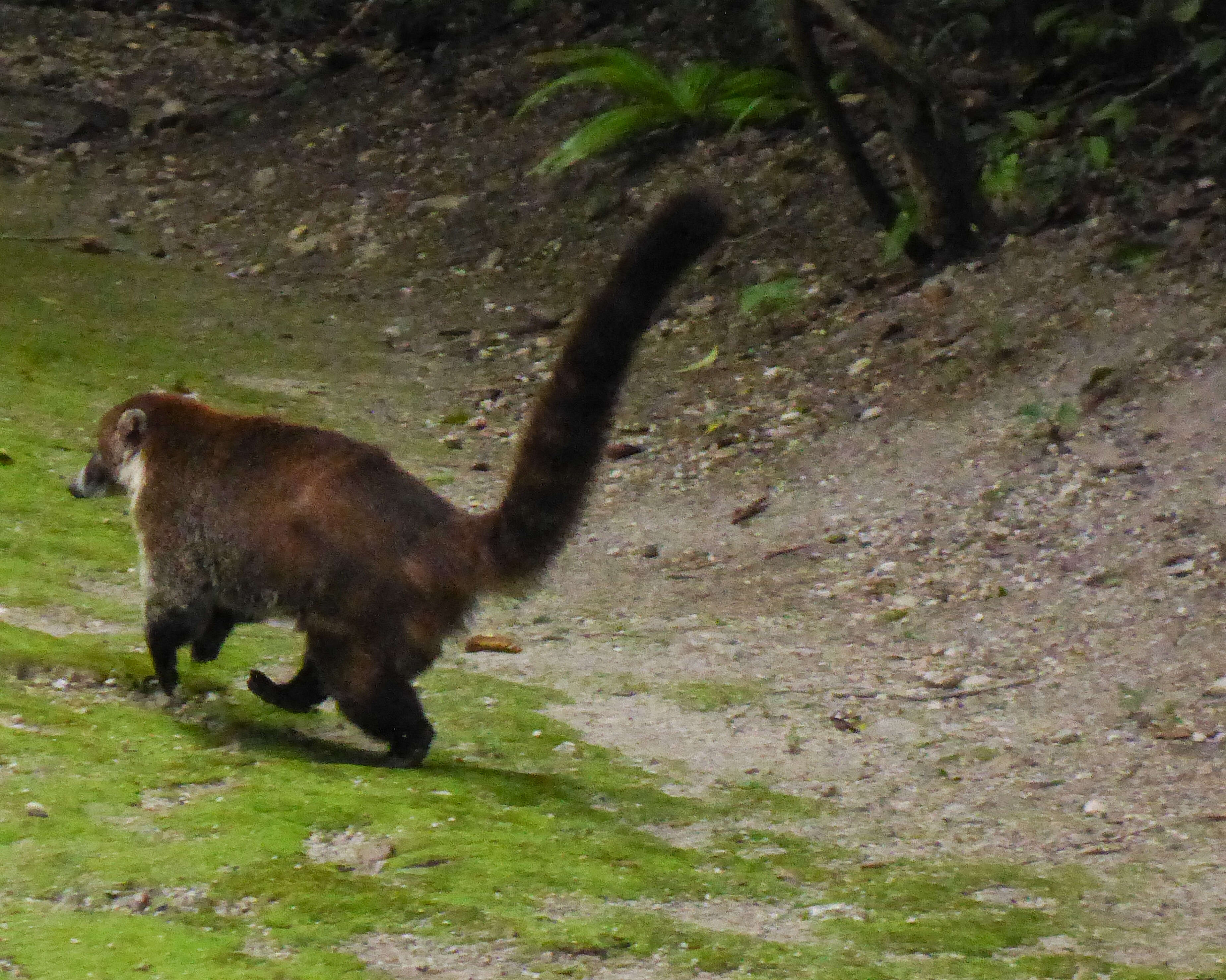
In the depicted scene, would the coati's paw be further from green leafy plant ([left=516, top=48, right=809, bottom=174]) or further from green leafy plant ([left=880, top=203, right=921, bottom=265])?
green leafy plant ([left=516, top=48, right=809, bottom=174])

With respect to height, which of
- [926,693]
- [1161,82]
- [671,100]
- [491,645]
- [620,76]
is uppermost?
[620,76]

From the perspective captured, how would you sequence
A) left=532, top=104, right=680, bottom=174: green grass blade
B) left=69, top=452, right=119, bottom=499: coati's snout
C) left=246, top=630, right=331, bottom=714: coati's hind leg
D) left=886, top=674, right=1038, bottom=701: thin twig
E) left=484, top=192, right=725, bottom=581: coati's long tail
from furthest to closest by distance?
left=532, top=104, right=680, bottom=174: green grass blade < left=886, top=674, right=1038, bottom=701: thin twig < left=69, top=452, right=119, bottom=499: coati's snout < left=246, top=630, right=331, bottom=714: coati's hind leg < left=484, top=192, right=725, bottom=581: coati's long tail

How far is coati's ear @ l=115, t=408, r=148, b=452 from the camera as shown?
5324 mm

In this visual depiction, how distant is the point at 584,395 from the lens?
441 cm

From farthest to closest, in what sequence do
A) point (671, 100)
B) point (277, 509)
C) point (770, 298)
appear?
point (671, 100), point (770, 298), point (277, 509)

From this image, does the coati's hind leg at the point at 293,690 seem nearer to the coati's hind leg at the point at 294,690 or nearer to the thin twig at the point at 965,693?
the coati's hind leg at the point at 294,690

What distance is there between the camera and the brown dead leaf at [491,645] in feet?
21.1

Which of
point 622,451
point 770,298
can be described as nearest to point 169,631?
point 622,451

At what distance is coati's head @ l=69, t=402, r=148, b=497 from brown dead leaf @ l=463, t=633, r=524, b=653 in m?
1.49

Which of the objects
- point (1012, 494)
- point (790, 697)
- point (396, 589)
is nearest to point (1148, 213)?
point (1012, 494)

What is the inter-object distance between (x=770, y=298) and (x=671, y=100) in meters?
2.77

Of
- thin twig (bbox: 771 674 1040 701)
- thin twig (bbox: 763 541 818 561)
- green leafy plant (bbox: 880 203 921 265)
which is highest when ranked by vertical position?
green leafy plant (bbox: 880 203 921 265)

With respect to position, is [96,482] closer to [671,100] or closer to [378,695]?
[378,695]

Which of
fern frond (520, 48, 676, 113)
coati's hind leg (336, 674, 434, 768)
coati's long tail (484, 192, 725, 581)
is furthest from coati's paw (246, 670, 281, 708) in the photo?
fern frond (520, 48, 676, 113)
